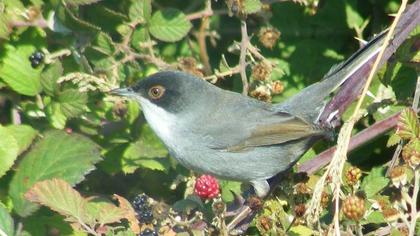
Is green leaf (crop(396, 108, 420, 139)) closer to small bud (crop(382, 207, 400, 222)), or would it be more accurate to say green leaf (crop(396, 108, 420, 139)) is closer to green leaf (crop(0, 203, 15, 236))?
small bud (crop(382, 207, 400, 222))

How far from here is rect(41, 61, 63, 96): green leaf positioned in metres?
3.87

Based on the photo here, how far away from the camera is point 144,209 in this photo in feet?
10.3

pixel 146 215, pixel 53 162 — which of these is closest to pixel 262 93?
pixel 146 215

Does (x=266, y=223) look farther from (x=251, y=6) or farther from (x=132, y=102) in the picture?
(x=132, y=102)

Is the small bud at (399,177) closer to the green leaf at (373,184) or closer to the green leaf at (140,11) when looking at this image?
the green leaf at (373,184)

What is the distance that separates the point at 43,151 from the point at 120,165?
42cm

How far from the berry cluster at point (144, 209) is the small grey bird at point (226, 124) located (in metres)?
0.45

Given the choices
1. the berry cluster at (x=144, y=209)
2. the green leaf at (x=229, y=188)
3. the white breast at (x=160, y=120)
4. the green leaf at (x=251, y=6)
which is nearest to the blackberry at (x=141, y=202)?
the berry cluster at (x=144, y=209)

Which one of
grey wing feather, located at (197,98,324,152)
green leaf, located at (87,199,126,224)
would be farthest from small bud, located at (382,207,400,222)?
green leaf, located at (87,199,126,224)

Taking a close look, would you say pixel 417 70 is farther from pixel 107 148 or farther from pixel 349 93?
pixel 107 148

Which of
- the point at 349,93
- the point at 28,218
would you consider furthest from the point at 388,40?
the point at 28,218

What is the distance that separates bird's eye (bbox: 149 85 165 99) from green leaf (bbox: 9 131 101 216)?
0.36 metres

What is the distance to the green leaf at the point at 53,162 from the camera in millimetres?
3664

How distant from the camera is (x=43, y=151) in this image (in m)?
3.76
